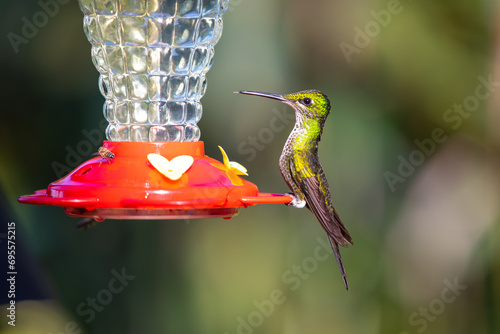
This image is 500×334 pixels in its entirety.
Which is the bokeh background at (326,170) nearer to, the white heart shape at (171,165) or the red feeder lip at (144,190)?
the red feeder lip at (144,190)

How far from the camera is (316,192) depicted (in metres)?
4.00

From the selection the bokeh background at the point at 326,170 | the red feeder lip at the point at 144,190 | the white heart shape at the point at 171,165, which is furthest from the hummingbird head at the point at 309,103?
the bokeh background at the point at 326,170

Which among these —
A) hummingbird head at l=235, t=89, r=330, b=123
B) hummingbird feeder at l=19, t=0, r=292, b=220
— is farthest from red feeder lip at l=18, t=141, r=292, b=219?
hummingbird head at l=235, t=89, r=330, b=123

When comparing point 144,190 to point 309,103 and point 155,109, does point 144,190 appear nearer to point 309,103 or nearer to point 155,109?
point 155,109

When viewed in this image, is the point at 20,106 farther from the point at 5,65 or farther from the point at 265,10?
the point at 265,10

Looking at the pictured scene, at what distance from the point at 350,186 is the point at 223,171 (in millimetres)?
4082

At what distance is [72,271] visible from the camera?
6680 millimetres

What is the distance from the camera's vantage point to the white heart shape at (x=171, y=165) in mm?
2994

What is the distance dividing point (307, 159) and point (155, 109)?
94 cm

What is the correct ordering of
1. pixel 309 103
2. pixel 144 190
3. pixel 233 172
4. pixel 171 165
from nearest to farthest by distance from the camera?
pixel 144 190 → pixel 171 165 → pixel 233 172 → pixel 309 103

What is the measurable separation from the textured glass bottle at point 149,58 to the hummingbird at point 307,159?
1.88ft

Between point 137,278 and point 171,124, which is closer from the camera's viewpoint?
point 171,124

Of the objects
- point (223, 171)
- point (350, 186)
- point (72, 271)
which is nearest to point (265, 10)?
point (350, 186)

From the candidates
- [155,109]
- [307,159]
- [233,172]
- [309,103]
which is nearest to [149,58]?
[155,109]
